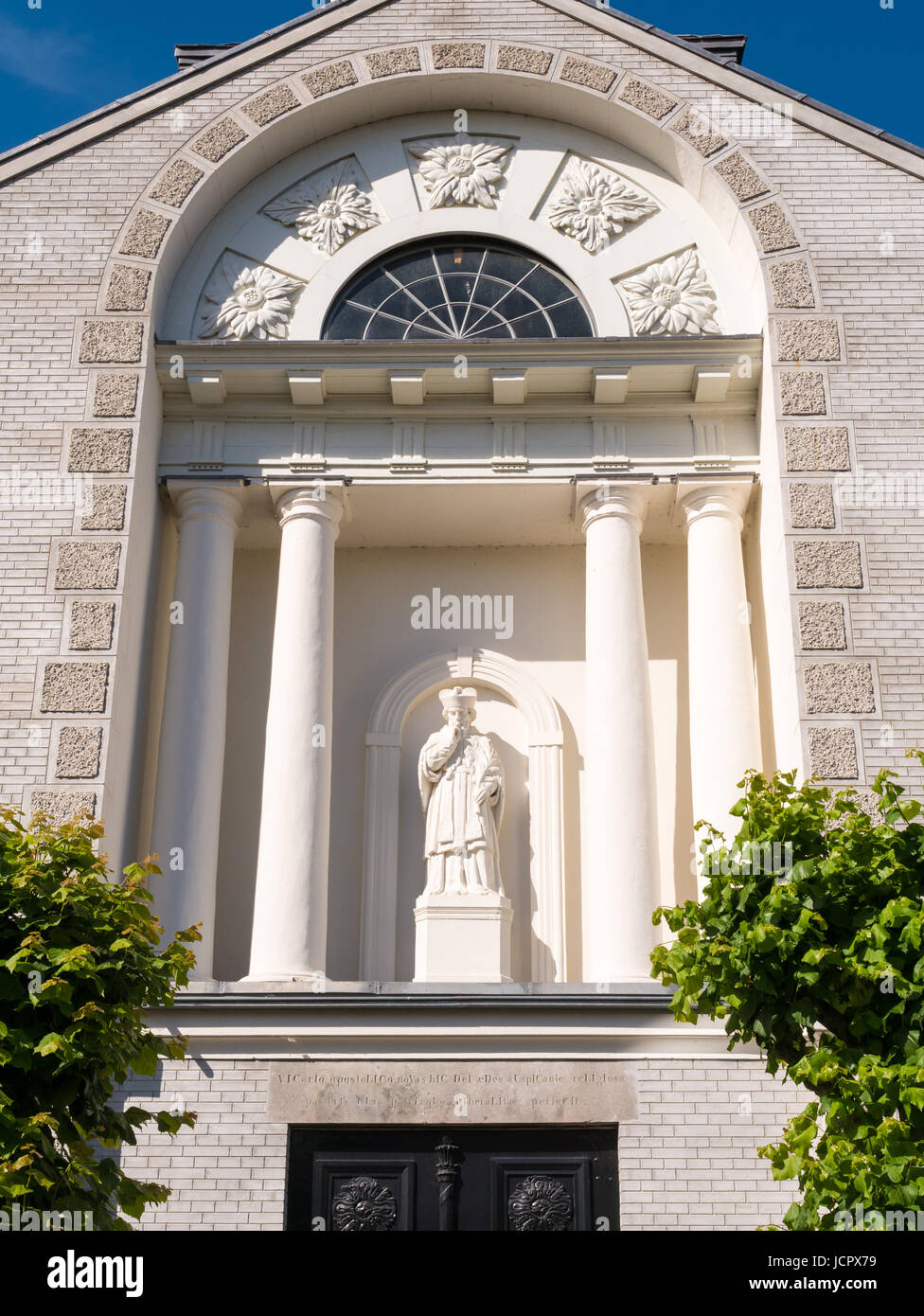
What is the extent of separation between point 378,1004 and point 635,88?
1056 centimetres

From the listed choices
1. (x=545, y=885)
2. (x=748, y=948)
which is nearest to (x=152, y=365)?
(x=545, y=885)

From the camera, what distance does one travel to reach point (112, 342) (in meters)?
17.0

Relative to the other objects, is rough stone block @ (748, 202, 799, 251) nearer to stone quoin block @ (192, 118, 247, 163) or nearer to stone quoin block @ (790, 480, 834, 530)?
stone quoin block @ (790, 480, 834, 530)

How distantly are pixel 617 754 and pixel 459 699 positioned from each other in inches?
73.7

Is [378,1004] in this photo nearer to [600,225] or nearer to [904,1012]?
[904,1012]

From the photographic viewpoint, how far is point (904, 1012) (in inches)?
413

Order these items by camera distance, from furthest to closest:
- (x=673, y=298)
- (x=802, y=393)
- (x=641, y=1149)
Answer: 1. (x=673, y=298)
2. (x=802, y=393)
3. (x=641, y=1149)

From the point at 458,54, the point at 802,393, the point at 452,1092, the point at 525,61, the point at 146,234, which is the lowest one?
the point at 452,1092

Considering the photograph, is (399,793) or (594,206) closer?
(399,793)

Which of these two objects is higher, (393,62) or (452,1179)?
(393,62)

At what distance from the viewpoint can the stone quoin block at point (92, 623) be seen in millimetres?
15641

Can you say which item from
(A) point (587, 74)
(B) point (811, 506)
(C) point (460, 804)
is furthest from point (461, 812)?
(A) point (587, 74)

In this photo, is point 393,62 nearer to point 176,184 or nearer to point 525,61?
point 525,61

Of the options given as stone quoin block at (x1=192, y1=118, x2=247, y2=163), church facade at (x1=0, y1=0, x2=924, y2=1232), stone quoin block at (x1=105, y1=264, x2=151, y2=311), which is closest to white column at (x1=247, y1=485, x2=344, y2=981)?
church facade at (x1=0, y1=0, x2=924, y2=1232)
